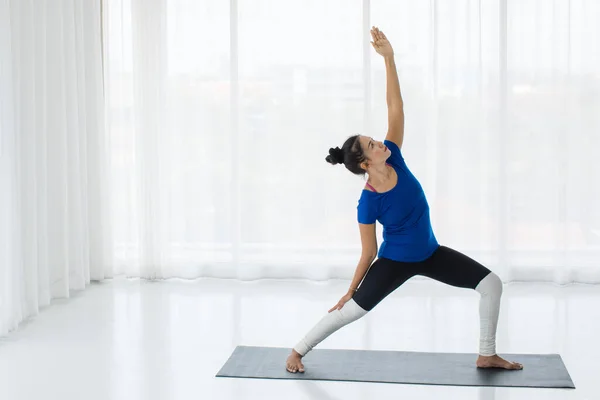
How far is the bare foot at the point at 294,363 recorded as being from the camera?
3.69 meters

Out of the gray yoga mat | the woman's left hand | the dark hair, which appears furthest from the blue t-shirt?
the gray yoga mat

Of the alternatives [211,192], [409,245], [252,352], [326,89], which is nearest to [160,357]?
[252,352]

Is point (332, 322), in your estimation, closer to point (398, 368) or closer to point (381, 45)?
point (398, 368)

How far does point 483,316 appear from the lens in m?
3.63

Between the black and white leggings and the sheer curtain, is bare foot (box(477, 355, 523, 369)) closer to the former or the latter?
the black and white leggings

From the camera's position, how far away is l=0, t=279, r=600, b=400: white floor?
138 inches

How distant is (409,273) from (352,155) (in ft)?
1.88

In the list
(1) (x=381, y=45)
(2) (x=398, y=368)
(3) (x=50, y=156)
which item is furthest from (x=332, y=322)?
(3) (x=50, y=156)

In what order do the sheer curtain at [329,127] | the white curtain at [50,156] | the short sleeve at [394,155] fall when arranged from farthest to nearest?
the sheer curtain at [329,127] → the white curtain at [50,156] → the short sleeve at [394,155]

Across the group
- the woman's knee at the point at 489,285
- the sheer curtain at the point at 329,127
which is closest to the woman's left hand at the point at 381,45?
the woman's knee at the point at 489,285

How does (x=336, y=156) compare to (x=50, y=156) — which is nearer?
(x=336, y=156)

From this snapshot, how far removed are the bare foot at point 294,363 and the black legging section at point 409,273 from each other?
15.3 inches

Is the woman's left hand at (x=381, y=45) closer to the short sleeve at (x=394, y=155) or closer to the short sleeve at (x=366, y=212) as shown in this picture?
the short sleeve at (x=394, y=155)

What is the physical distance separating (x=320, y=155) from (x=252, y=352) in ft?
6.11
